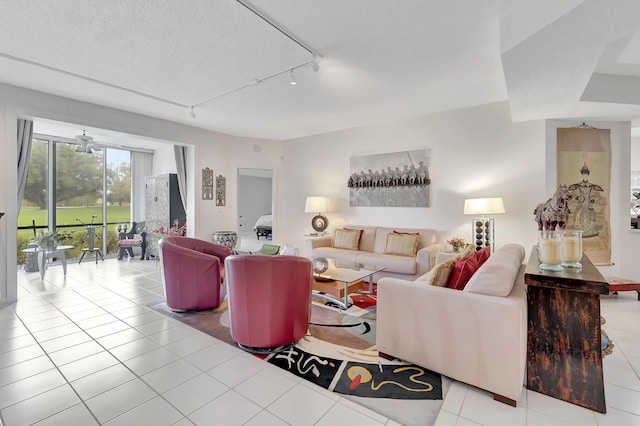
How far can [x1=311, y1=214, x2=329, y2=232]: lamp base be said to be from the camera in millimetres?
6156

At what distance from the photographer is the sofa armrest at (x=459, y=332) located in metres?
1.85

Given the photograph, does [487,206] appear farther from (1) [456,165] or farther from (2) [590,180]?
(2) [590,180]

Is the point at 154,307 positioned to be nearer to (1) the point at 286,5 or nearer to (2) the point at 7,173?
(2) the point at 7,173

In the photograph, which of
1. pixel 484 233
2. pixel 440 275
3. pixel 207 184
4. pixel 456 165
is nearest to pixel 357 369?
pixel 440 275

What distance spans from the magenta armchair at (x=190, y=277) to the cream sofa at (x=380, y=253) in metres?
2.04

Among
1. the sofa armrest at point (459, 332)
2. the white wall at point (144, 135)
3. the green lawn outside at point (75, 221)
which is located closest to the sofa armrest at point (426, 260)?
the sofa armrest at point (459, 332)

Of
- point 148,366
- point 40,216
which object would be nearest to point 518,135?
point 148,366

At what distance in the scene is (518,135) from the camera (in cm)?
427

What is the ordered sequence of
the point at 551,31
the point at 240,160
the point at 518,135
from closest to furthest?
the point at 551,31 → the point at 518,135 → the point at 240,160

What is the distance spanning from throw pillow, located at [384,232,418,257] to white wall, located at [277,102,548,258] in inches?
18.7

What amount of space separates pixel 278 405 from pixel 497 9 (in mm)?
3245

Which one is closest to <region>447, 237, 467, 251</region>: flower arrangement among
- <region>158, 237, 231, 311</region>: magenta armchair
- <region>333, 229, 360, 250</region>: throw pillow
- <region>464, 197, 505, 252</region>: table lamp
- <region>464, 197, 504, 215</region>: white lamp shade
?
<region>464, 197, 505, 252</region>: table lamp

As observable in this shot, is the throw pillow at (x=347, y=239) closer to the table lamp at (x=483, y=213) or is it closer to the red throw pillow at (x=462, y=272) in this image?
the table lamp at (x=483, y=213)

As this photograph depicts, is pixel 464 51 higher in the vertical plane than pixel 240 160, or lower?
higher
